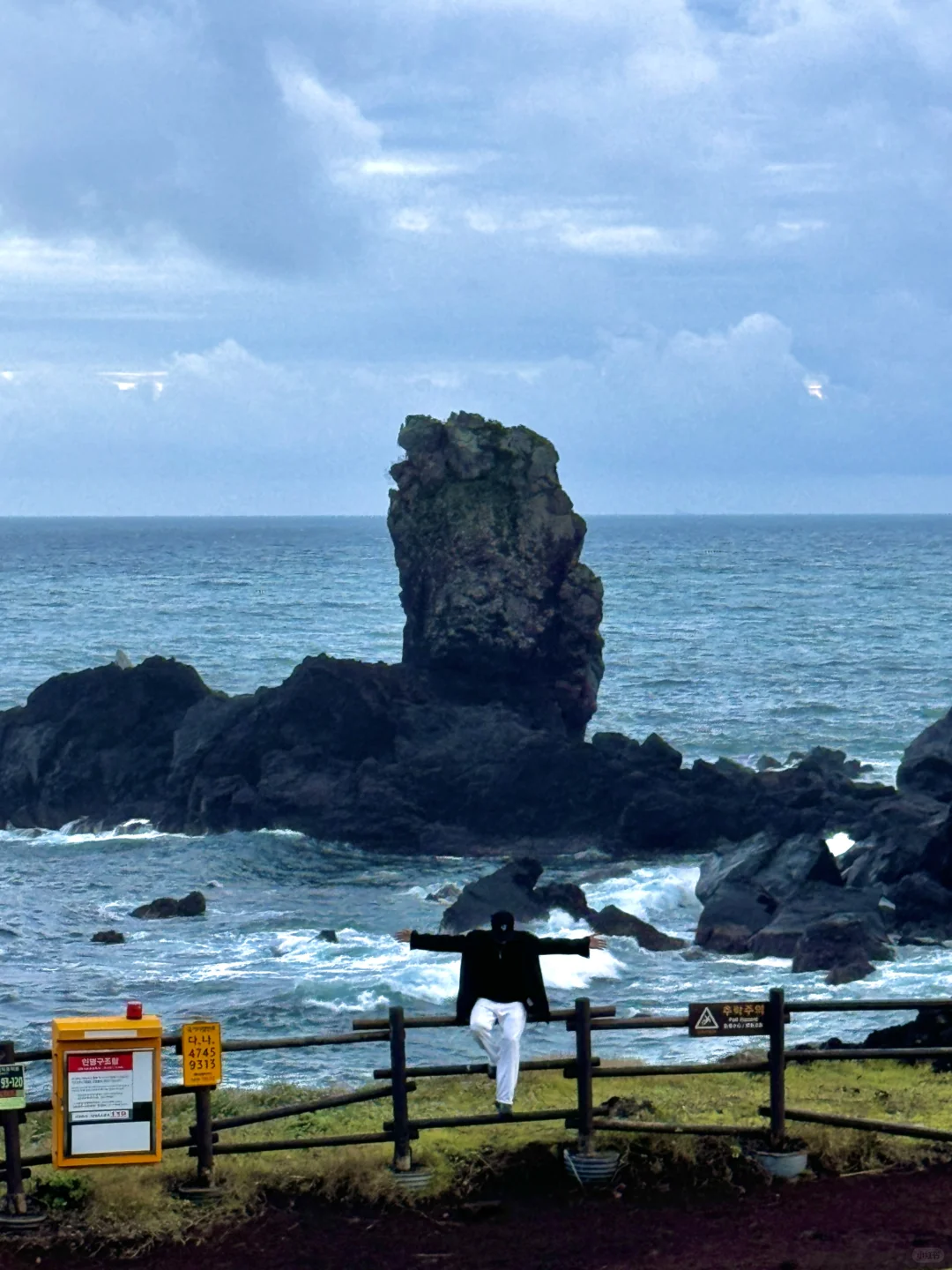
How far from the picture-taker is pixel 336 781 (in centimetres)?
4950

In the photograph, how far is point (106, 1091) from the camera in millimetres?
13414

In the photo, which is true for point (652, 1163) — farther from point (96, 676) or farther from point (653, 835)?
point (96, 676)

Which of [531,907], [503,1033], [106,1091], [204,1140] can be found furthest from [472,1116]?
[531,907]

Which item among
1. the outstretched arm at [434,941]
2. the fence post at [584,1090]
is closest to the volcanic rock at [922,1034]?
the fence post at [584,1090]

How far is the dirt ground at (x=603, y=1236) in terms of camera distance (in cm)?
1277

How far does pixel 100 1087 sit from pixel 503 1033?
3227mm

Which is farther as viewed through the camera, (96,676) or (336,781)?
(96,676)

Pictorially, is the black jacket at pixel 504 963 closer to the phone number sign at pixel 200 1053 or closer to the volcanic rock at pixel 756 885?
the phone number sign at pixel 200 1053

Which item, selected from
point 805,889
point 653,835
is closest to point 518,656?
point 653,835

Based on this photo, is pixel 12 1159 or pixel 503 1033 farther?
pixel 503 1033

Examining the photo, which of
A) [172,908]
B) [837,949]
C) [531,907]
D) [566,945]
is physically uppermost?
[566,945]

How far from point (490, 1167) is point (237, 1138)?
9.89ft

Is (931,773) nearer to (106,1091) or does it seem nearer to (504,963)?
(504,963)

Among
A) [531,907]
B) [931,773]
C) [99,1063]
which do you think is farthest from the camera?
[931,773]
